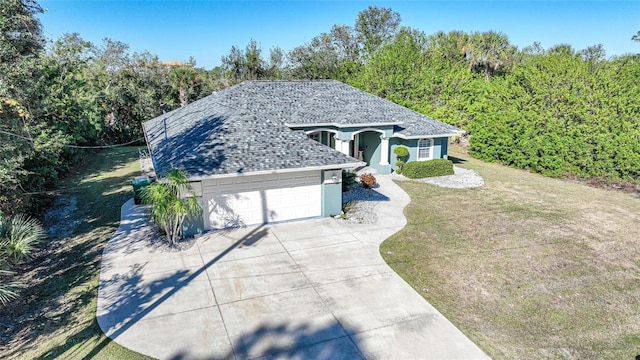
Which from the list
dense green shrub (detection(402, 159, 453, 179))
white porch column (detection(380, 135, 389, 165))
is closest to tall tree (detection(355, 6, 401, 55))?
white porch column (detection(380, 135, 389, 165))

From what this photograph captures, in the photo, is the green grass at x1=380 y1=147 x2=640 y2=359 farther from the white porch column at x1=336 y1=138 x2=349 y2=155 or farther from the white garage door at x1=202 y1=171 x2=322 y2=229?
the white porch column at x1=336 y1=138 x2=349 y2=155

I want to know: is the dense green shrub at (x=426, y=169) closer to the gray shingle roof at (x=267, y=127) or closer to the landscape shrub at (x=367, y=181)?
the gray shingle roof at (x=267, y=127)


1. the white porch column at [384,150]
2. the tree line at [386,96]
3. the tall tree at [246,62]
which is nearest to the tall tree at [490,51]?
the tree line at [386,96]

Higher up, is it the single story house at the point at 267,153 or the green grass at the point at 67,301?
the single story house at the point at 267,153

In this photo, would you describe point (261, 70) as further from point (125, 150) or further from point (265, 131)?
point (265, 131)

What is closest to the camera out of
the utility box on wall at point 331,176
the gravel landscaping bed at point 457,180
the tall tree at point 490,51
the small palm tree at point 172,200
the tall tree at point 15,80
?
the small palm tree at point 172,200
